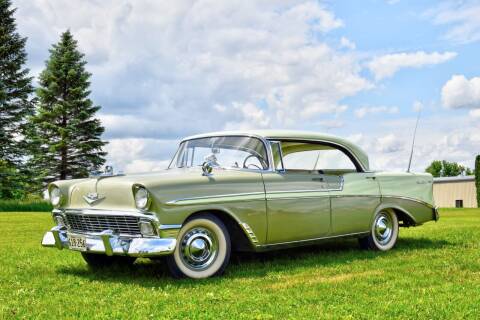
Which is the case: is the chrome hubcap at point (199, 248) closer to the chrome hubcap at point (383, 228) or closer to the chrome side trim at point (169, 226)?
the chrome side trim at point (169, 226)

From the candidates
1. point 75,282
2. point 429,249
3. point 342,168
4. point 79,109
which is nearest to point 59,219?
point 75,282

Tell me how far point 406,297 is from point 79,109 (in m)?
41.9

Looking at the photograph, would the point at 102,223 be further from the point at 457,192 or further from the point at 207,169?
the point at 457,192

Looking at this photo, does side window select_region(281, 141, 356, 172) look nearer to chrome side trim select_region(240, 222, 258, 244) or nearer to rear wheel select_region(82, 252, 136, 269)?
chrome side trim select_region(240, 222, 258, 244)

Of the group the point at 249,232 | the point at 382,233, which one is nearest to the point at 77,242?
the point at 249,232

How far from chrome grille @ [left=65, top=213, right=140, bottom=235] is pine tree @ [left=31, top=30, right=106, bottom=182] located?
37.7 m

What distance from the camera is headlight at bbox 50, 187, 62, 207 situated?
23.8 ft

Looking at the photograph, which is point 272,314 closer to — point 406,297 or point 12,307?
point 406,297

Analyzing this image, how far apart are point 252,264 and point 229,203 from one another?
1.18 metres

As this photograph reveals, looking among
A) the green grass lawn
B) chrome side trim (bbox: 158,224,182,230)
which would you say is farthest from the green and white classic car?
the green grass lawn

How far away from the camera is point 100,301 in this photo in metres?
5.58

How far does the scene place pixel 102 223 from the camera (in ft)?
21.7

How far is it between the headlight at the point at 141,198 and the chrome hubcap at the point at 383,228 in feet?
13.3

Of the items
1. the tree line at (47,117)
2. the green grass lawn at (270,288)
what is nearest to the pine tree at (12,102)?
the tree line at (47,117)
